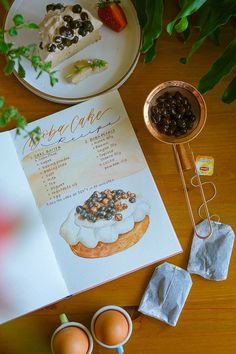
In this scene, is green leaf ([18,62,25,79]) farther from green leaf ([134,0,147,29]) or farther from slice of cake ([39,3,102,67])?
green leaf ([134,0,147,29])

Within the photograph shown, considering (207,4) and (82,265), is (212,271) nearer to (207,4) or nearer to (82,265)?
(82,265)

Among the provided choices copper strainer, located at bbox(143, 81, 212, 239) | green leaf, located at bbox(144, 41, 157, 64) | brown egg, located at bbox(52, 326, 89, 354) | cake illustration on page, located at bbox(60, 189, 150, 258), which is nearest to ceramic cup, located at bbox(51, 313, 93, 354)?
brown egg, located at bbox(52, 326, 89, 354)

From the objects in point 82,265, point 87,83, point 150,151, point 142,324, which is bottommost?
point 142,324

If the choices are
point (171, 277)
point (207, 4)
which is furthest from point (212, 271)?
point (207, 4)

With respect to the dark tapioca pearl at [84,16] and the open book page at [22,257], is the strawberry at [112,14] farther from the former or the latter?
the open book page at [22,257]

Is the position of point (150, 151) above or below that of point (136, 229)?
above

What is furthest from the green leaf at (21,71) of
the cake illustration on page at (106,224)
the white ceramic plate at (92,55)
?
the cake illustration on page at (106,224)

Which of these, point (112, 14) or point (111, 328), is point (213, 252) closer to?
point (111, 328)
